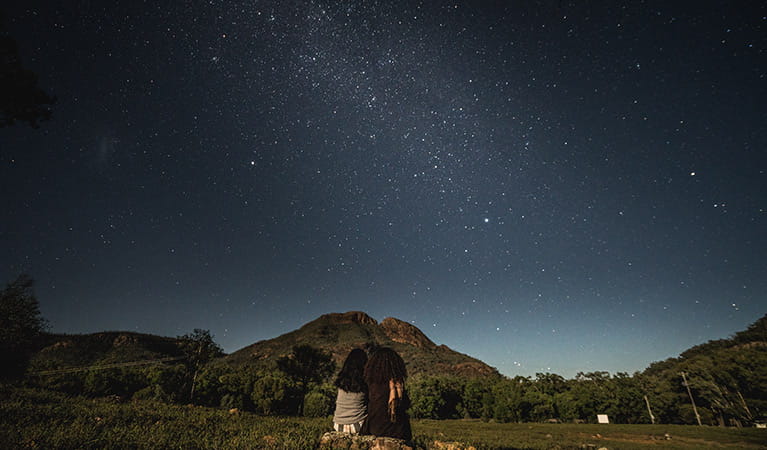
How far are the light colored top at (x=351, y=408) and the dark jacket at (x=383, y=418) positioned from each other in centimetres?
61

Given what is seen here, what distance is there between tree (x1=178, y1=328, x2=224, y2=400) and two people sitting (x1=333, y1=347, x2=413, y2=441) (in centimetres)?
2872

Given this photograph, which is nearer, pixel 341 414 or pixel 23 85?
pixel 341 414

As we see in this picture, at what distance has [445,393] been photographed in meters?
47.5

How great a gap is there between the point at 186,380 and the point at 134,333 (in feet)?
462

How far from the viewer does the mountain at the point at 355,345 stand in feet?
324

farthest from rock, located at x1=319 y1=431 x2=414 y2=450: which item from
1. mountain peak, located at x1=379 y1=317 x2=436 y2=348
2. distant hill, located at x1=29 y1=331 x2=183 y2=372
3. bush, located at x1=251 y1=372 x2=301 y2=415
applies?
mountain peak, located at x1=379 y1=317 x2=436 y2=348

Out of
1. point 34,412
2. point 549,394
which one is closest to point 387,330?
point 549,394

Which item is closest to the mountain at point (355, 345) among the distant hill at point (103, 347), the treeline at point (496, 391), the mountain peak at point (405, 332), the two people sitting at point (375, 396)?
the mountain peak at point (405, 332)

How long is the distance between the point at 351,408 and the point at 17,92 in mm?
14770

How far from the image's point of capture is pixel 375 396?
6.39 metres

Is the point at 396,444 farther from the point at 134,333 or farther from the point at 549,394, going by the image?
the point at 134,333

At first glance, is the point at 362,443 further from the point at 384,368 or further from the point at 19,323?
the point at 19,323

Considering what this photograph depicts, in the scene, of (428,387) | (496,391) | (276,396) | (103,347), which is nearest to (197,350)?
(276,396)

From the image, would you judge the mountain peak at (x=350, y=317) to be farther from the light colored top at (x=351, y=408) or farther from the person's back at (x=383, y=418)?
the person's back at (x=383, y=418)
